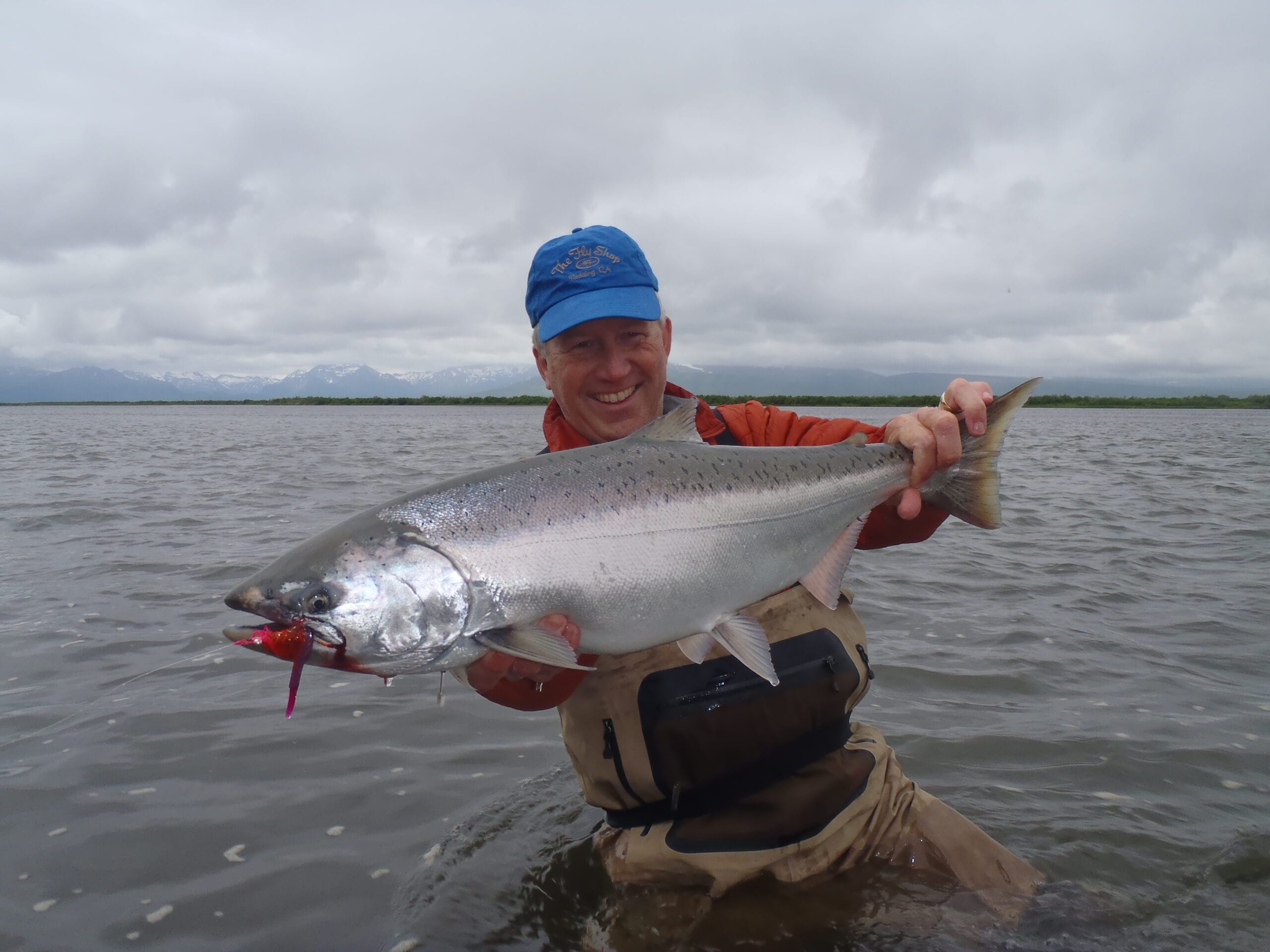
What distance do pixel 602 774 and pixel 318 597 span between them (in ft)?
5.41

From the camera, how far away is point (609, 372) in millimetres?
4125

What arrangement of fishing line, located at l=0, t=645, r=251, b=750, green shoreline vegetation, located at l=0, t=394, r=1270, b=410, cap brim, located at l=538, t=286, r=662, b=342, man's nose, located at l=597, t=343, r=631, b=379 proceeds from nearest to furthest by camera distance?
cap brim, located at l=538, t=286, r=662, b=342 < man's nose, located at l=597, t=343, r=631, b=379 < fishing line, located at l=0, t=645, r=251, b=750 < green shoreline vegetation, located at l=0, t=394, r=1270, b=410

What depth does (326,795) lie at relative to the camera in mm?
4988

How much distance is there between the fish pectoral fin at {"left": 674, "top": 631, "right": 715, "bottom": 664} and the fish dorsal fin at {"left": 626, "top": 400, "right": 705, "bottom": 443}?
898 millimetres

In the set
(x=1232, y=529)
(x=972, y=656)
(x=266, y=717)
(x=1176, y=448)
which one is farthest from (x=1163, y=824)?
(x=1176, y=448)

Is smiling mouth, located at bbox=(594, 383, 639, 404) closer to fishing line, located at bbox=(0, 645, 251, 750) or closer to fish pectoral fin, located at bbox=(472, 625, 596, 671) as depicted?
fish pectoral fin, located at bbox=(472, 625, 596, 671)

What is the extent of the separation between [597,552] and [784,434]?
1967 mm

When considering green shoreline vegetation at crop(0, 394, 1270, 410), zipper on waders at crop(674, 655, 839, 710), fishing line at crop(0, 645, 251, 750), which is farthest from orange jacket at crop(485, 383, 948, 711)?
green shoreline vegetation at crop(0, 394, 1270, 410)

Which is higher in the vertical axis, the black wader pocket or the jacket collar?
the jacket collar

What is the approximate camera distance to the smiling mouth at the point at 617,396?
4.21 meters

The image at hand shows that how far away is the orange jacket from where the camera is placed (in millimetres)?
3959

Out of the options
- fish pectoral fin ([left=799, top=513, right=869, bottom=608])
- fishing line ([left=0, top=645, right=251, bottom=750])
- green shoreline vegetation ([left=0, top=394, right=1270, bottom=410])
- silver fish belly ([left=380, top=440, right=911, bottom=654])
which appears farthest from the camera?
green shoreline vegetation ([left=0, top=394, right=1270, bottom=410])

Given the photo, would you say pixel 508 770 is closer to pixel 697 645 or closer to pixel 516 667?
pixel 516 667

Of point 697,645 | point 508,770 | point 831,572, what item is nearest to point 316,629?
point 697,645
